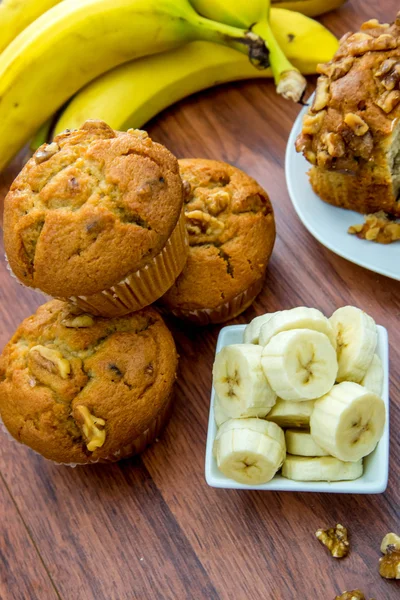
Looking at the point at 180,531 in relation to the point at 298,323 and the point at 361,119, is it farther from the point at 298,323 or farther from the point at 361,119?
the point at 361,119

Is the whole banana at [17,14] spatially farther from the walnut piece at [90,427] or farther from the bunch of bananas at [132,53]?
the walnut piece at [90,427]

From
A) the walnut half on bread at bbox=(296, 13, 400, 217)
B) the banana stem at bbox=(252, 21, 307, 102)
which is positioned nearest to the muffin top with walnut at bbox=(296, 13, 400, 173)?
the walnut half on bread at bbox=(296, 13, 400, 217)

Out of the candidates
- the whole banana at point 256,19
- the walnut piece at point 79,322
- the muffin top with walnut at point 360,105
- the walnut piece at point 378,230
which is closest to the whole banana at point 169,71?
the whole banana at point 256,19

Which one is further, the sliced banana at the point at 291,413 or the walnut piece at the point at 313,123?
the walnut piece at the point at 313,123

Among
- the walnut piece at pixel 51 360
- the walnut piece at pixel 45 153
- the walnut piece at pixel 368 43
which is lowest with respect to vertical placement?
the walnut piece at pixel 51 360

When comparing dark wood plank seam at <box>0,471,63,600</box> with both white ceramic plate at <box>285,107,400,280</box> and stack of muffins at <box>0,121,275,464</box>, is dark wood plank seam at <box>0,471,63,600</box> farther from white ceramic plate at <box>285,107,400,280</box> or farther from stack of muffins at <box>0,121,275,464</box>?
white ceramic plate at <box>285,107,400,280</box>

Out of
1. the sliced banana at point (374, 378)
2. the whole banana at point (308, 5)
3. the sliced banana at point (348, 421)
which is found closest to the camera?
the sliced banana at point (348, 421)

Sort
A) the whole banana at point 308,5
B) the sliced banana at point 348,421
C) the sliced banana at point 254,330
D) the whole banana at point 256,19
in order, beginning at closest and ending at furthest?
the sliced banana at point 348,421
the sliced banana at point 254,330
the whole banana at point 256,19
the whole banana at point 308,5

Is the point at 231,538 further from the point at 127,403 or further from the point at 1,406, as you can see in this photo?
the point at 1,406
